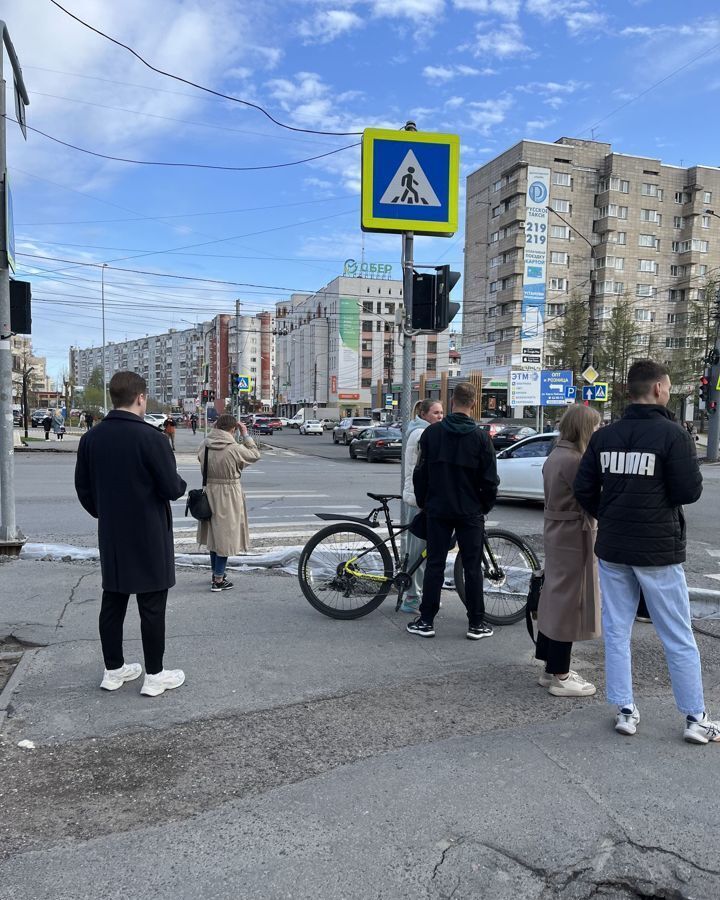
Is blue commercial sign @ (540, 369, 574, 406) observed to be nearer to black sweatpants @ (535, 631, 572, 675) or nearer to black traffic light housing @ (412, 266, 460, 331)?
black traffic light housing @ (412, 266, 460, 331)

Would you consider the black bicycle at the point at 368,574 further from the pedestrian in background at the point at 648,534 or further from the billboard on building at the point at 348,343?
the billboard on building at the point at 348,343

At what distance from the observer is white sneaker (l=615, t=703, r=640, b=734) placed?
3.50 m

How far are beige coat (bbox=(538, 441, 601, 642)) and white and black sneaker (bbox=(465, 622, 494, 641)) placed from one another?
1.04m

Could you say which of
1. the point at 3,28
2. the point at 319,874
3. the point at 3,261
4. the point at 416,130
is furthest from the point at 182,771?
the point at 3,28

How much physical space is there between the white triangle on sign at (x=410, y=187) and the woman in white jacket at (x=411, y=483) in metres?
1.94

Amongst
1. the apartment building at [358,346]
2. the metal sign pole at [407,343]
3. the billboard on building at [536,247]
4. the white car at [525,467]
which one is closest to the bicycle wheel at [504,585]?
the metal sign pole at [407,343]

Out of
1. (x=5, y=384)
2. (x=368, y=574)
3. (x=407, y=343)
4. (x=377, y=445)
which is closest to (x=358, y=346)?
(x=377, y=445)

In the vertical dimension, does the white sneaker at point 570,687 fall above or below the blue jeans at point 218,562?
below

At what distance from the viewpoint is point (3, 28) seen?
290 inches

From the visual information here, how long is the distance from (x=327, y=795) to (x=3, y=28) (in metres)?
8.58

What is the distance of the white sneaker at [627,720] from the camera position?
11.5 feet

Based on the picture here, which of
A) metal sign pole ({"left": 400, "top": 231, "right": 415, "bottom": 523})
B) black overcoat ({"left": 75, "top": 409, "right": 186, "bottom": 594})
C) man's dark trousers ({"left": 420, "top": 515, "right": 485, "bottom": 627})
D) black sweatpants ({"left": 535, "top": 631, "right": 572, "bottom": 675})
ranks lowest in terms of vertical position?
black sweatpants ({"left": 535, "top": 631, "right": 572, "bottom": 675})

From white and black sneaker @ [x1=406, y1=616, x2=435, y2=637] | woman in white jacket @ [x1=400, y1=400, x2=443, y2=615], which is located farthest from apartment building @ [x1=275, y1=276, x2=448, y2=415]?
white and black sneaker @ [x1=406, y1=616, x2=435, y2=637]

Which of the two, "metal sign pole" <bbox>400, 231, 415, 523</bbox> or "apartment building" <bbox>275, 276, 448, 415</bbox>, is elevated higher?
"apartment building" <bbox>275, 276, 448, 415</bbox>
